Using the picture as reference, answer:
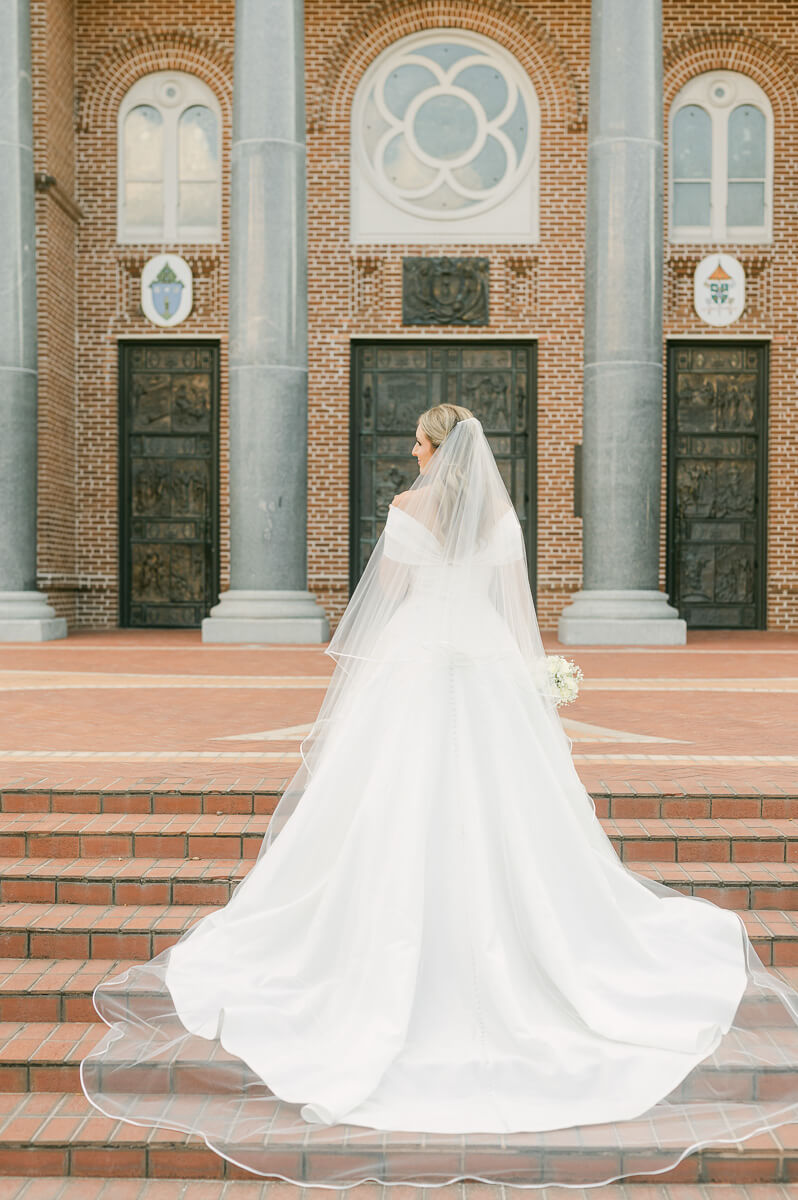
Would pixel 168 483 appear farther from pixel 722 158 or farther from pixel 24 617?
pixel 722 158

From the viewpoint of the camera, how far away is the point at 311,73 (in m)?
15.4

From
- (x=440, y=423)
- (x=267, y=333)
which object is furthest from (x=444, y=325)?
(x=440, y=423)

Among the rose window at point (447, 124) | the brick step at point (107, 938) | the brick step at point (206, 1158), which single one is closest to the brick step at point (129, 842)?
the brick step at point (107, 938)

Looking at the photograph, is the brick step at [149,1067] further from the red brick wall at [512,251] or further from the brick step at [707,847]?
the red brick wall at [512,251]

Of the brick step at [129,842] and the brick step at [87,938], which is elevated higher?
the brick step at [129,842]

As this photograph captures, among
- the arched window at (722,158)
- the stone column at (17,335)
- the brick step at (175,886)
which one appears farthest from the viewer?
the arched window at (722,158)

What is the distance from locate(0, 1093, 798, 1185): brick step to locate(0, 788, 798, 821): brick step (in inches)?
69.2

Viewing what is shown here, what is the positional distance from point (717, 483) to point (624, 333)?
466 centimetres

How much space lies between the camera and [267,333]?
463 inches

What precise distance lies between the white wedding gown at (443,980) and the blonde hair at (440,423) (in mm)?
323

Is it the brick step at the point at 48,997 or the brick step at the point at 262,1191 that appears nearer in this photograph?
the brick step at the point at 262,1191

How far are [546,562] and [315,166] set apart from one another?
256 inches

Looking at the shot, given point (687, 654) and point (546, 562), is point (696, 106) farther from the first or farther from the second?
point (687, 654)

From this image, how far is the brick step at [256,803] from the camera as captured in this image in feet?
16.3
